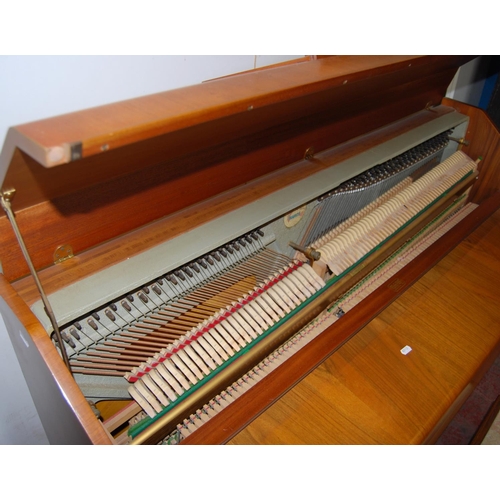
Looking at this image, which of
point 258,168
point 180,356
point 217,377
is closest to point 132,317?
point 180,356

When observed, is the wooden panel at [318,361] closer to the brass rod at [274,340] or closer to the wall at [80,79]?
the brass rod at [274,340]

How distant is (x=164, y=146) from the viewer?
40.4 inches

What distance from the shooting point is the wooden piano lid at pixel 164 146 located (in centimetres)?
74

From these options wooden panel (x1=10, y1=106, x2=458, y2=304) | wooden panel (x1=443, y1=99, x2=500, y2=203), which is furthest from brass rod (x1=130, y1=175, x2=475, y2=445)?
wooden panel (x1=443, y1=99, x2=500, y2=203)

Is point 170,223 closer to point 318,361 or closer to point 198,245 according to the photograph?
point 198,245

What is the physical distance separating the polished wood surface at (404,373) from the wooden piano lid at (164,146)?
72 cm

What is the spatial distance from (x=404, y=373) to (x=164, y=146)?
1.07 m

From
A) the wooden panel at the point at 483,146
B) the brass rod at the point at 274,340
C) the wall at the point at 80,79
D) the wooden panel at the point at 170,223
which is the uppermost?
the wall at the point at 80,79

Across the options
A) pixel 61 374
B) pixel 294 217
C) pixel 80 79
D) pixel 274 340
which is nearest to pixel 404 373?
pixel 274 340

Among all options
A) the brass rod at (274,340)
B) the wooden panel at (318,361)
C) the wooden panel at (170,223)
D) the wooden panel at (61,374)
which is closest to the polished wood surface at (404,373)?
the wooden panel at (318,361)

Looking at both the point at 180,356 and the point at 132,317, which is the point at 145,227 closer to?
the point at 132,317

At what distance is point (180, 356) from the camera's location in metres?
1.22

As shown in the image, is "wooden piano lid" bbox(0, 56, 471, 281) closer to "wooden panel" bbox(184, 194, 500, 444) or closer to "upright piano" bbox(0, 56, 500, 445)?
"upright piano" bbox(0, 56, 500, 445)

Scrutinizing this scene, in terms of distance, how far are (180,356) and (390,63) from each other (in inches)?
42.4
